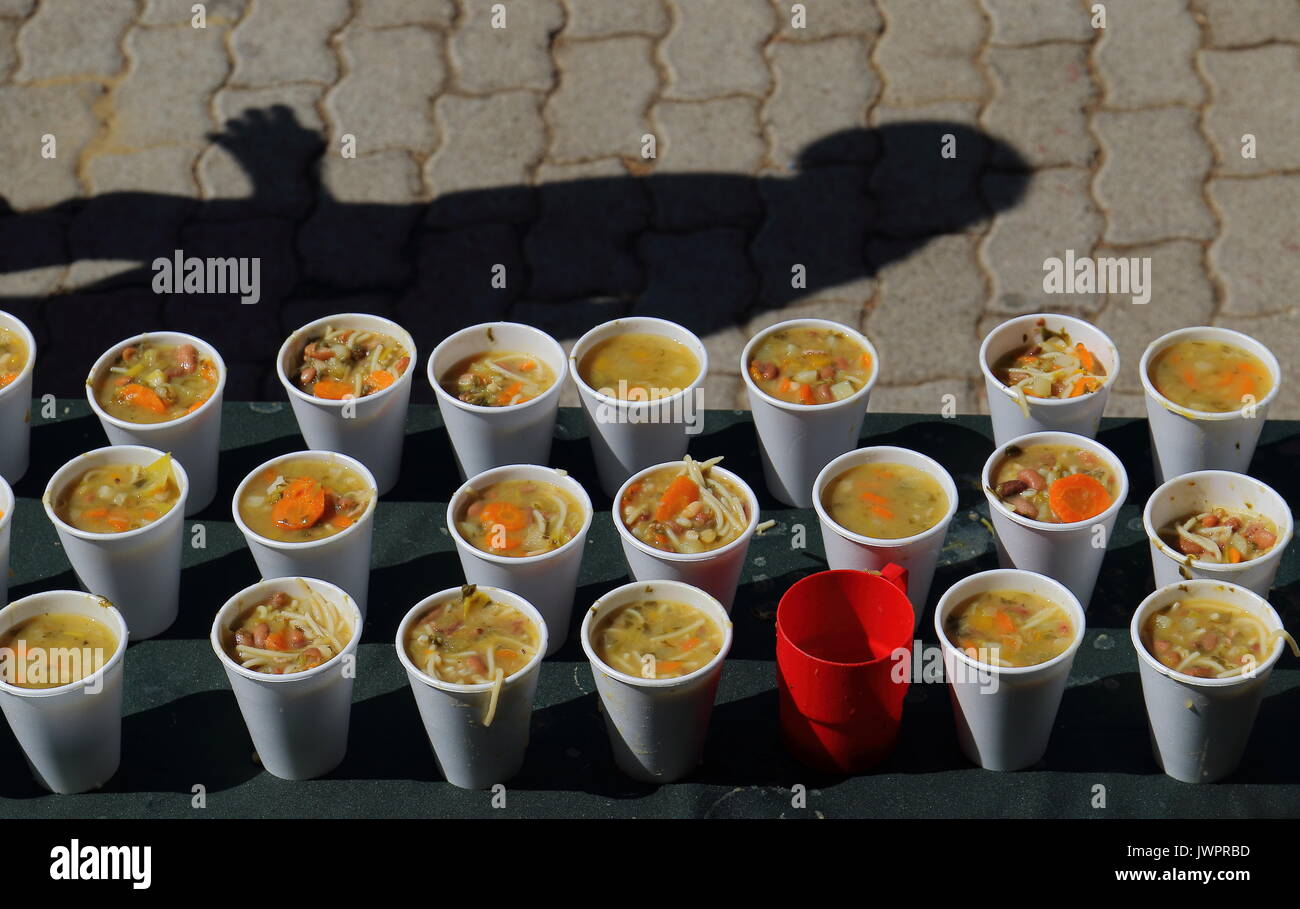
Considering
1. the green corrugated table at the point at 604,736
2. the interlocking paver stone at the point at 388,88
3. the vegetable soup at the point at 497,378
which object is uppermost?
the vegetable soup at the point at 497,378

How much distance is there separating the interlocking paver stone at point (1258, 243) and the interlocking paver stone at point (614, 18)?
8.32 feet

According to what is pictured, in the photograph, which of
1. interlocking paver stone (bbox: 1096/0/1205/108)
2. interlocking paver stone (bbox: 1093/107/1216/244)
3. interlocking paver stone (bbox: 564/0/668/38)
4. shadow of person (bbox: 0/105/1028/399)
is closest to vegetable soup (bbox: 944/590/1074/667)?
shadow of person (bbox: 0/105/1028/399)

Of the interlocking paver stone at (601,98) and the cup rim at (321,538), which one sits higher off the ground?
the cup rim at (321,538)

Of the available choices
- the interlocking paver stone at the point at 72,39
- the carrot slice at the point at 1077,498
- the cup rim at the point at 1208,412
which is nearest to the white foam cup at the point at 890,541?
the carrot slice at the point at 1077,498

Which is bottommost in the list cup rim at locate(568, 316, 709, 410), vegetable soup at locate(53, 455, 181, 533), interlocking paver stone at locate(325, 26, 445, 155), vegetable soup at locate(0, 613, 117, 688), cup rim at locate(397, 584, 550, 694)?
interlocking paver stone at locate(325, 26, 445, 155)

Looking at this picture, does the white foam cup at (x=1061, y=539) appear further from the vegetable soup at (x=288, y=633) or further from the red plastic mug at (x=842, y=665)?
the vegetable soup at (x=288, y=633)

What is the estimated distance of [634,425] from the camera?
363 centimetres

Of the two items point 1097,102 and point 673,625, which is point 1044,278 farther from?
point 673,625

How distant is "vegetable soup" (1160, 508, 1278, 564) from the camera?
127 inches

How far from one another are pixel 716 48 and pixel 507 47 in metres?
0.94

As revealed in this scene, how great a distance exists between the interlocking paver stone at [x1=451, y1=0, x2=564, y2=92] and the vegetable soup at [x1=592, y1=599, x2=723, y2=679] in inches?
169

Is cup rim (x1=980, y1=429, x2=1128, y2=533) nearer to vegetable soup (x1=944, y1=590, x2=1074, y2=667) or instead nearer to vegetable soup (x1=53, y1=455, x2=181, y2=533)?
vegetable soup (x1=944, y1=590, x2=1074, y2=667)

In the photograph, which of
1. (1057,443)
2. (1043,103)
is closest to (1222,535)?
(1057,443)

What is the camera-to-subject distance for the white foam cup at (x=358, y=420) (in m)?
3.62
